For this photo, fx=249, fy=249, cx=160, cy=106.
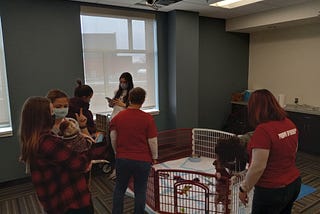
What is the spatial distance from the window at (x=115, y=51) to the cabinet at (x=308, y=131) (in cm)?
253

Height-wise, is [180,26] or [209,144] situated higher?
[180,26]

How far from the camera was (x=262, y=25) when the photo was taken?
14.4 ft

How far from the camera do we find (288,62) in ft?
16.1

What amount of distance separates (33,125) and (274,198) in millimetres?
1435

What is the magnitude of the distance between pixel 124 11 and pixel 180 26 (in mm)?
960

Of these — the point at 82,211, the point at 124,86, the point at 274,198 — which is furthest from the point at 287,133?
the point at 124,86

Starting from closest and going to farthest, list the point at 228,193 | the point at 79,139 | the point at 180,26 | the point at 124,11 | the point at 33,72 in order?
the point at 79,139
the point at 228,193
the point at 33,72
the point at 124,11
the point at 180,26

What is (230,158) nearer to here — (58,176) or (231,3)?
(58,176)

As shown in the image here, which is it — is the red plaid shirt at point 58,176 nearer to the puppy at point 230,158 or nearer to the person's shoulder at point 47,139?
the person's shoulder at point 47,139

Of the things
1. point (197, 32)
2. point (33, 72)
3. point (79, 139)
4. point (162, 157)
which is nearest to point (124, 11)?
point (197, 32)

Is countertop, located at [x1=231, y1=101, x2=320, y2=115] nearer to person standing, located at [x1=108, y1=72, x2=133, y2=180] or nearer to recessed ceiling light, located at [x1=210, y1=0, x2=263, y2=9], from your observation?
recessed ceiling light, located at [x1=210, y1=0, x2=263, y2=9]

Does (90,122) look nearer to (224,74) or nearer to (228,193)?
(228,193)

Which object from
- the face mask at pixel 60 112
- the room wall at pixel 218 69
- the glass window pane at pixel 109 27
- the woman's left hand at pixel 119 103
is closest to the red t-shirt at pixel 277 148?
the face mask at pixel 60 112

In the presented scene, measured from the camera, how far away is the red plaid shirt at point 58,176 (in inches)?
48.5
